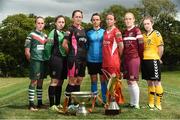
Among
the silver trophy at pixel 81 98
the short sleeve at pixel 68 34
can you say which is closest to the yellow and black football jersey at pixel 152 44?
the short sleeve at pixel 68 34

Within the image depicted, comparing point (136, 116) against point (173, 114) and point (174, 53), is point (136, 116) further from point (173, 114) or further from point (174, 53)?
point (174, 53)

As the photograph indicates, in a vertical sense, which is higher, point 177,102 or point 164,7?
point 164,7

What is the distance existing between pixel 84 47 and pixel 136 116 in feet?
6.14

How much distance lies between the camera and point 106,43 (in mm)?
10609

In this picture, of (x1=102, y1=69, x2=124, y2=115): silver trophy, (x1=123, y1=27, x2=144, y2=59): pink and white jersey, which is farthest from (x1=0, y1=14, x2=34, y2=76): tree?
(x1=102, y1=69, x2=124, y2=115): silver trophy

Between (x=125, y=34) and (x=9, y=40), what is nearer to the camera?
(x=125, y=34)

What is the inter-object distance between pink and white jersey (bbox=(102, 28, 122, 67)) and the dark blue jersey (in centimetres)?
14

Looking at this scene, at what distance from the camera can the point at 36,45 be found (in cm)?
1086

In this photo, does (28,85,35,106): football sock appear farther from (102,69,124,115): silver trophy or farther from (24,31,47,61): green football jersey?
(102,69,124,115): silver trophy

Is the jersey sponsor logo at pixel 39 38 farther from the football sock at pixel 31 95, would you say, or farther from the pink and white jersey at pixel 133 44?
the pink and white jersey at pixel 133 44

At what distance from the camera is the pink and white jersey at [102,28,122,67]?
1059 centimetres

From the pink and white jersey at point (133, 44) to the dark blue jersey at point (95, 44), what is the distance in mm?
558

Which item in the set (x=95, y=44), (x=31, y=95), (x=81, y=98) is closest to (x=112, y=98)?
(x=81, y=98)

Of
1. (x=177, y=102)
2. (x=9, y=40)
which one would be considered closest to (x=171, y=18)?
(x=9, y=40)
